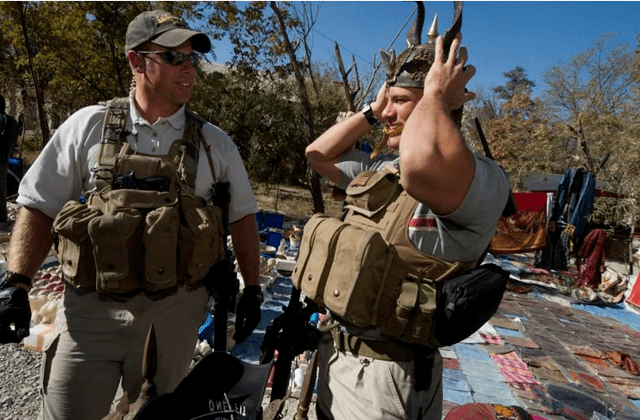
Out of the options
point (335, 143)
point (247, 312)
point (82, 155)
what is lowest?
point (247, 312)

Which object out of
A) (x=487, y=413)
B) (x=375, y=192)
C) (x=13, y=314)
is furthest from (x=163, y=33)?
(x=487, y=413)

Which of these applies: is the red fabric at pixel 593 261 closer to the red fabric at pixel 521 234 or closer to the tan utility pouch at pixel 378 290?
the red fabric at pixel 521 234

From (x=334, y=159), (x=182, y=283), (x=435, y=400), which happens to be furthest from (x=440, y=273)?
(x=182, y=283)

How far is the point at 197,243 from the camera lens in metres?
1.93

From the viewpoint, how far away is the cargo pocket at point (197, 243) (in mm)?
1930

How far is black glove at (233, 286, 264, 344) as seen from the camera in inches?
90.4

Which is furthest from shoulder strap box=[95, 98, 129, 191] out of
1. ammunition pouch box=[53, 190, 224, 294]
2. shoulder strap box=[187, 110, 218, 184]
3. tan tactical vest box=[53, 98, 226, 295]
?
shoulder strap box=[187, 110, 218, 184]

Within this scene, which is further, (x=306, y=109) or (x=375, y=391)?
(x=306, y=109)

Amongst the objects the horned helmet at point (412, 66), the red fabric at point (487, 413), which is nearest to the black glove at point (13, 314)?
the horned helmet at point (412, 66)

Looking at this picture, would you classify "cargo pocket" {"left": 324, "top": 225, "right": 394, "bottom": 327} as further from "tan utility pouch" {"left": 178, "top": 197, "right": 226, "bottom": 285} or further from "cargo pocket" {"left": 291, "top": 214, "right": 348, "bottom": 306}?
"tan utility pouch" {"left": 178, "top": 197, "right": 226, "bottom": 285}

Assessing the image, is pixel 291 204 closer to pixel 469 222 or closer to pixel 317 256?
pixel 317 256

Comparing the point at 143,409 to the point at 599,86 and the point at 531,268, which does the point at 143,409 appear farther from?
the point at 599,86

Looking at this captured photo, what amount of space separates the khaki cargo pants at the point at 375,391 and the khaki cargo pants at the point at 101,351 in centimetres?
79

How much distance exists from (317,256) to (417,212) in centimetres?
46
